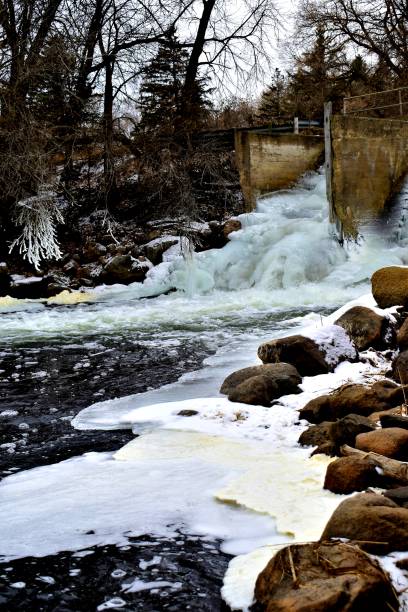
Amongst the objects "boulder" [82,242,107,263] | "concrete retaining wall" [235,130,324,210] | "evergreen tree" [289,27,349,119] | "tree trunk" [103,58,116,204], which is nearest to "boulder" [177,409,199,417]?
"boulder" [82,242,107,263]

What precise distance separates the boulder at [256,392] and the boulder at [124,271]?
982 centimetres

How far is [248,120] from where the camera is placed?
27.1m

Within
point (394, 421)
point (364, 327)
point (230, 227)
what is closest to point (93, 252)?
point (230, 227)

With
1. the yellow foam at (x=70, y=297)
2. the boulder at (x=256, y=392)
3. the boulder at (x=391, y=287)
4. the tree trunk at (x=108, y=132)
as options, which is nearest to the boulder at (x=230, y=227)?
the tree trunk at (x=108, y=132)

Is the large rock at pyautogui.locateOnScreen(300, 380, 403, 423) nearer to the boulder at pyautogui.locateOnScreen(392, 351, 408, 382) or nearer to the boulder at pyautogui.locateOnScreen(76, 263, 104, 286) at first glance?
the boulder at pyautogui.locateOnScreen(392, 351, 408, 382)

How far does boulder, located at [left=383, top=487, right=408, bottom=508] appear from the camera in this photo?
3082mm

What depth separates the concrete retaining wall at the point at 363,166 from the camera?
1536 centimetres

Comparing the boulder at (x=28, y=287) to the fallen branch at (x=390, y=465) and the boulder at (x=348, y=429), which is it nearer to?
the boulder at (x=348, y=429)

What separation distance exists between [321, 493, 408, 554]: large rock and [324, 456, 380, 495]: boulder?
45cm

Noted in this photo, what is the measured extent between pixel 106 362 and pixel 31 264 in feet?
27.4

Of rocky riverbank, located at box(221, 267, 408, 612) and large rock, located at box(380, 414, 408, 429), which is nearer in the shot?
rocky riverbank, located at box(221, 267, 408, 612)

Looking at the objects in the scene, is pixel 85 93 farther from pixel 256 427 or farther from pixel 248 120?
pixel 256 427

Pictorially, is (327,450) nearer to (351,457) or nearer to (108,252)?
(351,457)

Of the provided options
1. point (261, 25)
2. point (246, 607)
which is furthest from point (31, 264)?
point (246, 607)
